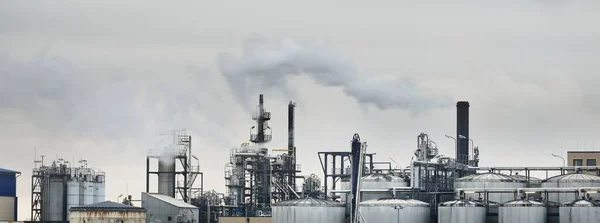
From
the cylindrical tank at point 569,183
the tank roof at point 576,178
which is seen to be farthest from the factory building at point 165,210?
the tank roof at point 576,178

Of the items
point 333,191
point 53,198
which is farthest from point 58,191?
point 333,191

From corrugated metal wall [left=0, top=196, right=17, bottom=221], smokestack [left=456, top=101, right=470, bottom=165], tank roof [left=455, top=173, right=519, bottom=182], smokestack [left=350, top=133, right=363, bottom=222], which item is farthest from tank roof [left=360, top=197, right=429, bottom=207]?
corrugated metal wall [left=0, top=196, right=17, bottom=221]

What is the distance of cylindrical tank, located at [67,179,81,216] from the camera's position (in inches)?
4781

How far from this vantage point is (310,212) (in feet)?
328

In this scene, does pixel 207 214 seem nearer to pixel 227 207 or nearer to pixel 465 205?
pixel 227 207

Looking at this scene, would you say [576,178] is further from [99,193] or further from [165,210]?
[99,193]

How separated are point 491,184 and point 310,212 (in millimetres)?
13023

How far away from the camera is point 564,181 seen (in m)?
99.9

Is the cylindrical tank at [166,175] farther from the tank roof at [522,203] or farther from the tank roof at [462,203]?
the tank roof at [522,203]

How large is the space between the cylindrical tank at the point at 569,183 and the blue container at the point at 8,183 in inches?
1835

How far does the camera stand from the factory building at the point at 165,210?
354ft

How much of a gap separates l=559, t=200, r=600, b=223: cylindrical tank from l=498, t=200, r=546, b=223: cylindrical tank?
1424 millimetres

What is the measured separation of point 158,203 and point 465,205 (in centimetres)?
2576

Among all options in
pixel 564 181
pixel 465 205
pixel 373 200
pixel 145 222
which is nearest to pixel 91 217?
pixel 145 222
